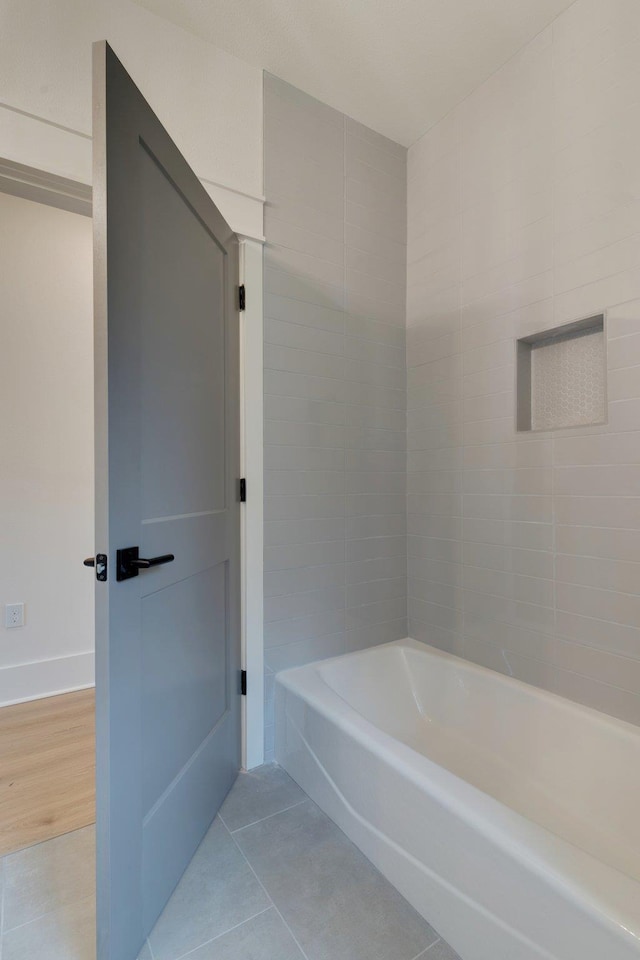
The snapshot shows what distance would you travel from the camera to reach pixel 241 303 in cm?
179

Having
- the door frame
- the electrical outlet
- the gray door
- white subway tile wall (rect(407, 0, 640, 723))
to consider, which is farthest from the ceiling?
the electrical outlet

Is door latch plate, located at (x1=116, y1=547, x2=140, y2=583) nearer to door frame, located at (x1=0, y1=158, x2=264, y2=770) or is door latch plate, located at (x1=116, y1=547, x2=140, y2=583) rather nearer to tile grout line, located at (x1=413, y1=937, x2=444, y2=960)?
door frame, located at (x1=0, y1=158, x2=264, y2=770)

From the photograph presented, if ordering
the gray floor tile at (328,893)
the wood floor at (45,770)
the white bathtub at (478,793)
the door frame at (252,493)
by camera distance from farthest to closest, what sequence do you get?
the door frame at (252,493), the wood floor at (45,770), the gray floor tile at (328,893), the white bathtub at (478,793)

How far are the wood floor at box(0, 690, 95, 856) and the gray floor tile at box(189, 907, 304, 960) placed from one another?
67cm

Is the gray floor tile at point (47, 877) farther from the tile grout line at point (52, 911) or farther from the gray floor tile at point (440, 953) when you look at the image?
the gray floor tile at point (440, 953)

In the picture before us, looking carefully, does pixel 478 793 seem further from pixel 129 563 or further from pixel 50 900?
pixel 50 900

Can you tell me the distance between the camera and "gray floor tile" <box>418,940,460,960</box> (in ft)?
3.59

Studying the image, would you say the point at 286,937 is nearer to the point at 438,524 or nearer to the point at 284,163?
the point at 438,524

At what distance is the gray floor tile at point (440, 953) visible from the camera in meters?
1.10

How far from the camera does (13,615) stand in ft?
8.04

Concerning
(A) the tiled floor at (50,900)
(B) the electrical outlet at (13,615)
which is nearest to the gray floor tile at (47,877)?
(A) the tiled floor at (50,900)

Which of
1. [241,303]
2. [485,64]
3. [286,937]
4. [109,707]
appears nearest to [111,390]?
[109,707]

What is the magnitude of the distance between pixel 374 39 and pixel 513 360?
4.08 ft

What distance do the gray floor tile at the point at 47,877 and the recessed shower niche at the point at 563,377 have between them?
1985 millimetres
